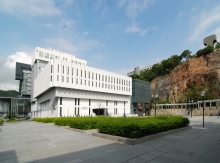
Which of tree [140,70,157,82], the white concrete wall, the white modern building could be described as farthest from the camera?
tree [140,70,157,82]

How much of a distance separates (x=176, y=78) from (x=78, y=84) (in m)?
45.5

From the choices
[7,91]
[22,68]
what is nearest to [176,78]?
[22,68]

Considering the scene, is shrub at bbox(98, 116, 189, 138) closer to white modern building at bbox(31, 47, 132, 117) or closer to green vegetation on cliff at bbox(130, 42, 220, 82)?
white modern building at bbox(31, 47, 132, 117)

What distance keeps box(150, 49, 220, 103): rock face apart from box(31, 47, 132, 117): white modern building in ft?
68.7

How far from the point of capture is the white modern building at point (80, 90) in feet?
141

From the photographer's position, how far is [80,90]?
47.3m

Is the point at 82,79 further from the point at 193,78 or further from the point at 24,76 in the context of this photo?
the point at 24,76

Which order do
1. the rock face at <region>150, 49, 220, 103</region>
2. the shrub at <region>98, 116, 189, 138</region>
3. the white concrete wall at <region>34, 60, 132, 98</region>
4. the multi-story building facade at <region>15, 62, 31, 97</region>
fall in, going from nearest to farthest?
the shrub at <region>98, 116, 189, 138</region>
the white concrete wall at <region>34, 60, 132, 98</region>
the rock face at <region>150, 49, 220, 103</region>
the multi-story building facade at <region>15, 62, 31, 97</region>

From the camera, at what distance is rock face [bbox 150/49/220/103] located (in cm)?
5616

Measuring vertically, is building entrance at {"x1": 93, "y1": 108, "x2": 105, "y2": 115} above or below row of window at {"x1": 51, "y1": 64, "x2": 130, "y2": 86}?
below

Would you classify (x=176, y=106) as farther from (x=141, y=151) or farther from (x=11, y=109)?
(x=11, y=109)

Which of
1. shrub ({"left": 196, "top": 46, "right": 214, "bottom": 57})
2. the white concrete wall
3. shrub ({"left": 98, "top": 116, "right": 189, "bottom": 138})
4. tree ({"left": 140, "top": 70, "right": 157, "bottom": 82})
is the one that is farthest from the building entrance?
tree ({"left": 140, "top": 70, "right": 157, "bottom": 82})

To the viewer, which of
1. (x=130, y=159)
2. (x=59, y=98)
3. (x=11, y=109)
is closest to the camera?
(x=130, y=159)

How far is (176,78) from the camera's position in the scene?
69688 mm
